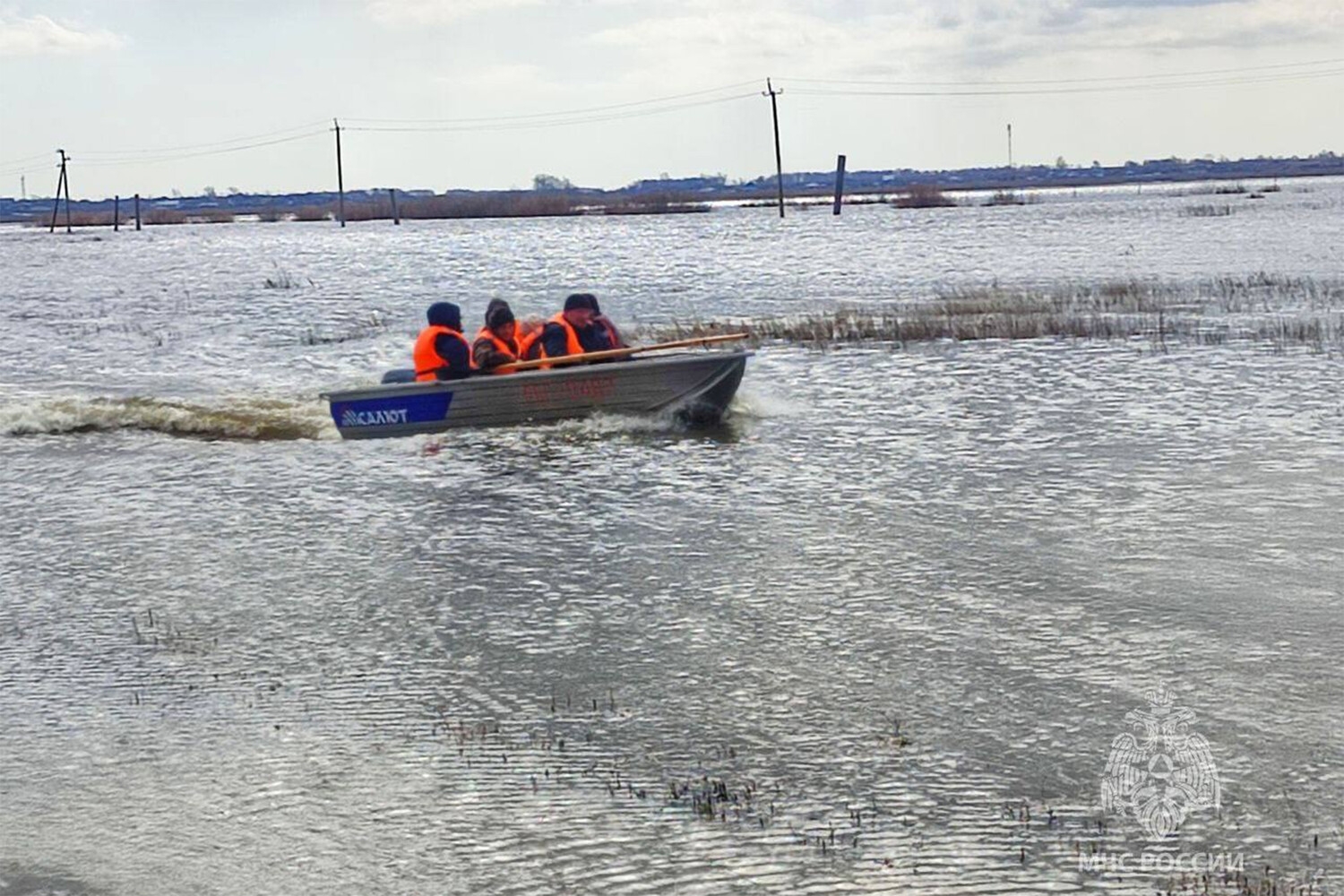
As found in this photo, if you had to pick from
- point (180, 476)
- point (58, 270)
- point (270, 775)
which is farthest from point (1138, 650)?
point (58, 270)

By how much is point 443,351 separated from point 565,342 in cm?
134

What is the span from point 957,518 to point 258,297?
1336 inches

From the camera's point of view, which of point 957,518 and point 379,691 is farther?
point 957,518

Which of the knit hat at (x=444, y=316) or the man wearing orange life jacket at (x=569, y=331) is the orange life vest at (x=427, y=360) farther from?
the man wearing orange life jacket at (x=569, y=331)

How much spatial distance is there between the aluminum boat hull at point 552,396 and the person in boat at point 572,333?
0.59 meters

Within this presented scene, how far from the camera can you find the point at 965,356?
2395 cm

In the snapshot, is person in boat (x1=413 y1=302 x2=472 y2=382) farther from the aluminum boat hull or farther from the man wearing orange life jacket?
the man wearing orange life jacket

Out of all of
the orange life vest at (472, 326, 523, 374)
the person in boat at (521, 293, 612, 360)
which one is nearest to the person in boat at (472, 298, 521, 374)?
the orange life vest at (472, 326, 523, 374)

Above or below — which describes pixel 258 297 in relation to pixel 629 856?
above

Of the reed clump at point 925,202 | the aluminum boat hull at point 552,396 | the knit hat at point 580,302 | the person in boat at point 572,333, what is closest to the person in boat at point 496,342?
the person in boat at point 572,333

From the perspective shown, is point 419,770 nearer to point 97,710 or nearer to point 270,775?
point 270,775

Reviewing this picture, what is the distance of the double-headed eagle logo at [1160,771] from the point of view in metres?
7.42

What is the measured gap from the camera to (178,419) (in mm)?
21250

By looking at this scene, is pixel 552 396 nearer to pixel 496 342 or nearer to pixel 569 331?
pixel 569 331
